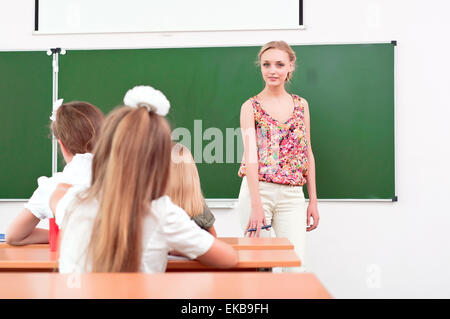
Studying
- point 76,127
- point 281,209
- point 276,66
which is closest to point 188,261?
point 76,127

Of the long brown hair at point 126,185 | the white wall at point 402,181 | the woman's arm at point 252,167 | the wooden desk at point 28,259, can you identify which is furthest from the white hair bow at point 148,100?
the white wall at point 402,181

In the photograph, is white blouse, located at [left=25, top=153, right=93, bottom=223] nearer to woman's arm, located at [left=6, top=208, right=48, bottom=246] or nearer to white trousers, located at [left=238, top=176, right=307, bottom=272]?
woman's arm, located at [left=6, top=208, right=48, bottom=246]

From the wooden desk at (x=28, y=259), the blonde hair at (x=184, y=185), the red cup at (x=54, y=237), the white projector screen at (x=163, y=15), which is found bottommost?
the wooden desk at (x=28, y=259)

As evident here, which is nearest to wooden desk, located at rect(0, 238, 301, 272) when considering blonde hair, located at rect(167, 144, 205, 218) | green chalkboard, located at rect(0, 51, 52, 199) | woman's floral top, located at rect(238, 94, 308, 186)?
blonde hair, located at rect(167, 144, 205, 218)

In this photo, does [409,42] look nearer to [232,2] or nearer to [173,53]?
[232,2]

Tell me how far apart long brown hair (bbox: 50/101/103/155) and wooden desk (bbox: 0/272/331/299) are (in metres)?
0.93

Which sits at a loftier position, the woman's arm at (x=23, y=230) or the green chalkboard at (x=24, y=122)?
the green chalkboard at (x=24, y=122)

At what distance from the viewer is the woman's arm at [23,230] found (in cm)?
202

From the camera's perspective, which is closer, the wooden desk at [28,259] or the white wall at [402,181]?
the wooden desk at [28,259]

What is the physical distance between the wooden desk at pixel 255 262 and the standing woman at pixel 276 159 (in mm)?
913

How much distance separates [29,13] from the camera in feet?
13.4

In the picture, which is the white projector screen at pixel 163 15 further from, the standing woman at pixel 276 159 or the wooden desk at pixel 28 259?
the wooden desk at pixel 28 259

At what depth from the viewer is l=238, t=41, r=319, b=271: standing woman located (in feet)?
8.84

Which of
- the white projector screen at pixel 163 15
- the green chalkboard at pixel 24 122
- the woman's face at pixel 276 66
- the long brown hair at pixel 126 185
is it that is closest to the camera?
the long brown hair at pixel 126 185
